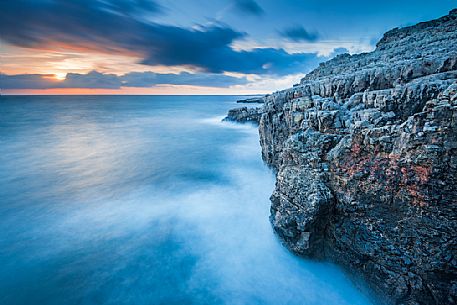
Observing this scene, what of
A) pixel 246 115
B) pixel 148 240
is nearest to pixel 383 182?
pixel 148 240

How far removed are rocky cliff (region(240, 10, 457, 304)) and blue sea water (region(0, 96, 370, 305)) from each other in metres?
1.42

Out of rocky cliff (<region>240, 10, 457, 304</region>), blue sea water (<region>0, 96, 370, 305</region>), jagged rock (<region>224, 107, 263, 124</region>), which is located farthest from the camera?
jagged rock (<region>224, 107, 263, 124</region>)

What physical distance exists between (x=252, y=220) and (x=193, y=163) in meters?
9.59

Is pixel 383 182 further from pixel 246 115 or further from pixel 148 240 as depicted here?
pixel 246 115

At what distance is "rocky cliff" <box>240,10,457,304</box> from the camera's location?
17.9ft

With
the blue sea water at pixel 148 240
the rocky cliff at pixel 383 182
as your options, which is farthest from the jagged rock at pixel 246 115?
the rocky cliff at pixel 383 182

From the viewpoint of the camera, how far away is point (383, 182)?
20.9 ft

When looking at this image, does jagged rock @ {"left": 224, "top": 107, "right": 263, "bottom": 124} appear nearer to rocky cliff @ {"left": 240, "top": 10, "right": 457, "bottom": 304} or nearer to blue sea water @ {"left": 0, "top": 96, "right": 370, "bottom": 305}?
blue sea water @ {"left": 0, "top": 96, "right": 370, "bottom": 305}

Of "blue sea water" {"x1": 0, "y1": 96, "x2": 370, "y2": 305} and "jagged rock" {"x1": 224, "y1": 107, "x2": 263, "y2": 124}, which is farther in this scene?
"jagged rock" {"x1": 224, "y1": 107, "x2": 263, "y2": 124}

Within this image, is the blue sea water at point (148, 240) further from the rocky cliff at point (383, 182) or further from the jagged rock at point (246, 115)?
the jagged rock at point (246, 115)

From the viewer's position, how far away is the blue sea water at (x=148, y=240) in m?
7.67

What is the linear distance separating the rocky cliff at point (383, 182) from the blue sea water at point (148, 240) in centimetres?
142

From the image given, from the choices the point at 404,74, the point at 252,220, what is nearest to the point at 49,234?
the point at 252,220

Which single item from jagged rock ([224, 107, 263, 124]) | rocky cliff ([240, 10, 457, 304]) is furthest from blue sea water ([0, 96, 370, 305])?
jagged rock ([224, 107, 263, 124])
